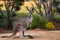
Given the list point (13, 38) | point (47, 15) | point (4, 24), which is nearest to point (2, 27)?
point (4, 24)

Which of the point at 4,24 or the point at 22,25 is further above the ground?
the point at 22,25

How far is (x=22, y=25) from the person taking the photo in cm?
1401

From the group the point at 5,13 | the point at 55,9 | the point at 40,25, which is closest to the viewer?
the point at 40,25

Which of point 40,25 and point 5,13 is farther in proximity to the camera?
point 5,13

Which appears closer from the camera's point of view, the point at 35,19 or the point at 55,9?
the point at 35,19

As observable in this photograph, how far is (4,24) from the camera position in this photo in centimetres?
2258

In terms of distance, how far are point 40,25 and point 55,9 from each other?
4.52 m

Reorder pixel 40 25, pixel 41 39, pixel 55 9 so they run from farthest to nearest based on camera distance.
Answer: pixel 55 9 < pixel 40 25 < pixel 41 39

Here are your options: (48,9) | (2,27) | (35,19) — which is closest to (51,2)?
(48,9)

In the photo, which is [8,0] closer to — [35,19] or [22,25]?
[35,19]

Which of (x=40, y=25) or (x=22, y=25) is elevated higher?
(x=22, y=25)

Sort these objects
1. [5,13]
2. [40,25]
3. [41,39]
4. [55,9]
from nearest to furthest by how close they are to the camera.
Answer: [41,39], [40,25], [5,13], [55,9]

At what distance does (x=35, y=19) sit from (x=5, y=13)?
300cm

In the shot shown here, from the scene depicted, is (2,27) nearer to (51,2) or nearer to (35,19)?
(35,19)
